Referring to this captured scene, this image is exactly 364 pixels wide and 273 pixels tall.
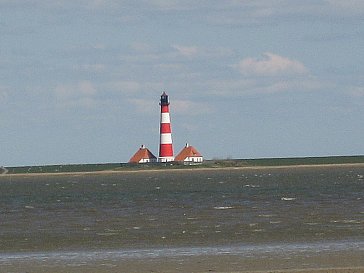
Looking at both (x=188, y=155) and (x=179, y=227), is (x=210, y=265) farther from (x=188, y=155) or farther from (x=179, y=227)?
(x=188, y=155)

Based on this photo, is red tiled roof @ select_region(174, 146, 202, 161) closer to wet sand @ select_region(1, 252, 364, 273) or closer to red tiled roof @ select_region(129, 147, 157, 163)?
red tiled roof @ select_region(129, 147, 157, 163)

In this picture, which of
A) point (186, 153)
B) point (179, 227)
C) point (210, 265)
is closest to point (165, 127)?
point (186, 153)

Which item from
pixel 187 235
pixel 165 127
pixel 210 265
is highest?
pixel 165 127

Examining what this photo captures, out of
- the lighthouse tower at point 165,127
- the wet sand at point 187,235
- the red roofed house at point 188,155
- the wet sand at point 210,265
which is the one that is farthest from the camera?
the red roofed house at point 188,155

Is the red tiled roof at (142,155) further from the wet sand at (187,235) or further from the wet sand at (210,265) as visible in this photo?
the wet sand at (210,265)

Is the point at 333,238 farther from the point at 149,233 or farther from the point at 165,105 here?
the point at 165,105

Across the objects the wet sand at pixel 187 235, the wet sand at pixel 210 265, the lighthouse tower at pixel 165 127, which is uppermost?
the lighthouse tower at pixel 165 127

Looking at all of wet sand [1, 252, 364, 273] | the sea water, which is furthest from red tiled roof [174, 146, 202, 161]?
wet sand [1, 252, 364, 273]

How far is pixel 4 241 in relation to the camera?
41188 millimetres

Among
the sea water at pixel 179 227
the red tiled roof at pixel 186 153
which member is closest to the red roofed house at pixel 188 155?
the red tiled roof at pixel 186 153

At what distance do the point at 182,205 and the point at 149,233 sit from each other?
21.8 m

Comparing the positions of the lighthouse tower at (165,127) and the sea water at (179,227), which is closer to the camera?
the sea water at (179,227)

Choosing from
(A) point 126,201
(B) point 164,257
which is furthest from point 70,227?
(A) point 126,201

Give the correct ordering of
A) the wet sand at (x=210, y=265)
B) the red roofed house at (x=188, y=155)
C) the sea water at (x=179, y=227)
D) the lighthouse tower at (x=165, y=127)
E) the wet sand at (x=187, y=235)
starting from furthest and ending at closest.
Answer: the red roofed house at (x=188, y=155) < the lighthouse tower at (x=165, y=127) < the sea water at (x=179, y=227) < the wet sand at (x=187, y=235) < the wet sand at (x=210, y=265)
